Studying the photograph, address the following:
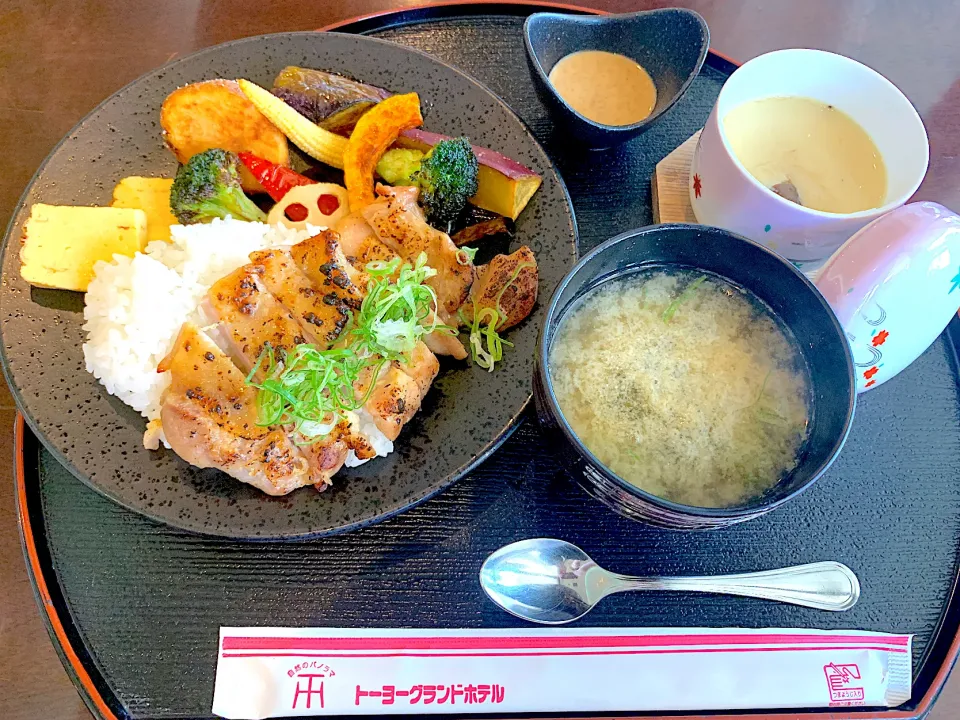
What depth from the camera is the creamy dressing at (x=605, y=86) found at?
216 cm

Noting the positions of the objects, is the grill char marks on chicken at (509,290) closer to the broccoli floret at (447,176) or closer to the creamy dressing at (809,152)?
the broccoli floret at (447,176)

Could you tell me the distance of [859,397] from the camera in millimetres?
1980

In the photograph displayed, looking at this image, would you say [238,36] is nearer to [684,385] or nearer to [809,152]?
[809,152]

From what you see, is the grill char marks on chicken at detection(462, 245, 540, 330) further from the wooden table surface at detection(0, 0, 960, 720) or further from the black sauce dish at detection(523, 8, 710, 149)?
the wooden table surface at detection(0, 0, 960, 720)

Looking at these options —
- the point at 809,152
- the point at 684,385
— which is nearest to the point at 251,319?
the point at 684,385

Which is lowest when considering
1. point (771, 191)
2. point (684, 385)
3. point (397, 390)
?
point (397, 390)

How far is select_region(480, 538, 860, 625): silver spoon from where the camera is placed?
1.67 m

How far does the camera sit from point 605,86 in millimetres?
2193

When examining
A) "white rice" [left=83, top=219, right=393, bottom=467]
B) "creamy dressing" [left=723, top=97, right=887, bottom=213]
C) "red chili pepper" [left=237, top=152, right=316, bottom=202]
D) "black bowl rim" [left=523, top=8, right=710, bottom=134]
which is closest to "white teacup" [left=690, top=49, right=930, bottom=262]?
"creamy dressing" [left=723, top=97, right=887, bottom=213]

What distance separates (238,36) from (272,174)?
0.97 meters

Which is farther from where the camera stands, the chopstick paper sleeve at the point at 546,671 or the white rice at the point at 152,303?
the white rice at the point at 152,303

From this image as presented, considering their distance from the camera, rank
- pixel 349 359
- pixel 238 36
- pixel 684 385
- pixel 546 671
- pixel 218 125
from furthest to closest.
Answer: pixel 238 36, pixel 218 125, pixel 349 359, pixel 546 671, pixel 684 385

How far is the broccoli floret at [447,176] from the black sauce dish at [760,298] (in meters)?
0.74

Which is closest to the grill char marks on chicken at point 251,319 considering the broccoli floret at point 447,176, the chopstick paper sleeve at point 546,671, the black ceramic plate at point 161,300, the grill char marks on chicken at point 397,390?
the grill char marks on chicken at point 397,390
